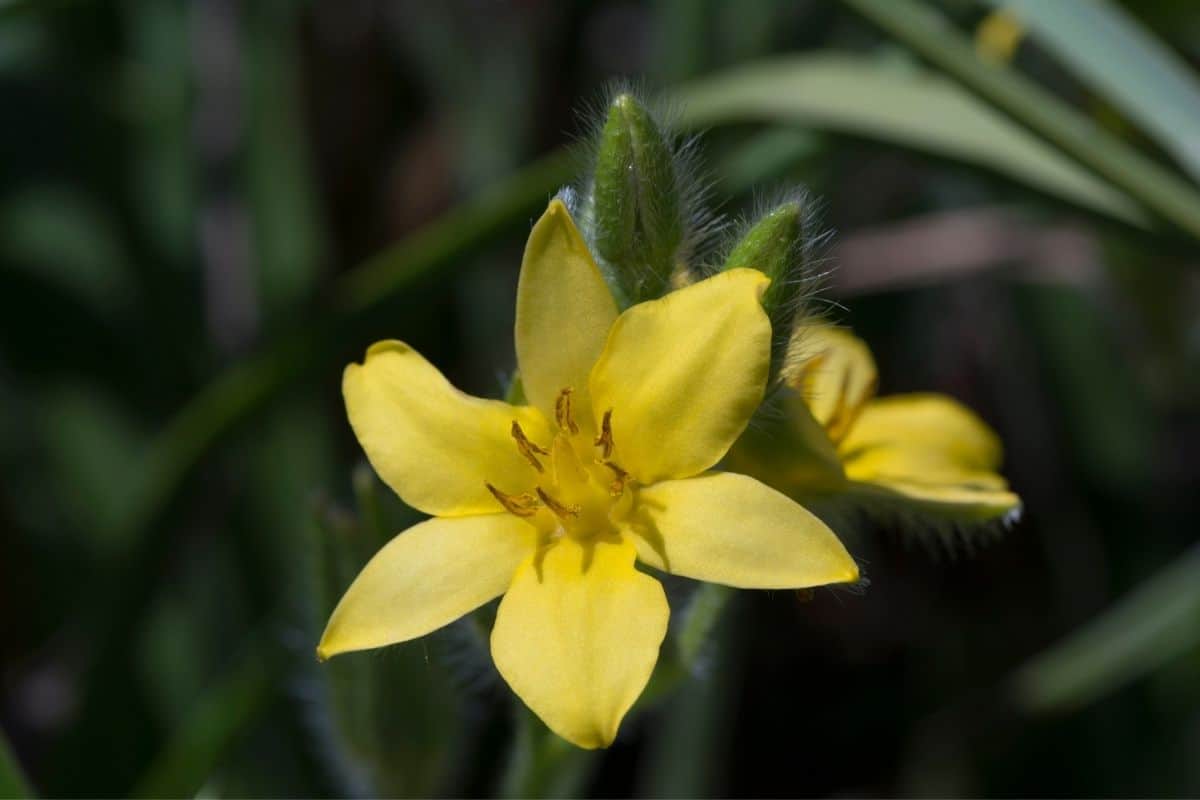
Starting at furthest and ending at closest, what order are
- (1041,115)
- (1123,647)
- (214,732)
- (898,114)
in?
(1123,647) < (898,114) < (214,732) < (1041,115)

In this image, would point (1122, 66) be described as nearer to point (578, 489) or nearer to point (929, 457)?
point (929, 457)

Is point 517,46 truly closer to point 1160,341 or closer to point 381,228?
point 381,228

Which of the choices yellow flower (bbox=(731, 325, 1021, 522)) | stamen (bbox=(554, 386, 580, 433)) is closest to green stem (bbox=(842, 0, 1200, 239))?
yellow flower (bbox=(731, 325, 1021, 522))

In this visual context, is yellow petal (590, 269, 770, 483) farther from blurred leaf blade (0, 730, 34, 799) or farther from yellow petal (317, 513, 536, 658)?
blurred leaf blade (0, 730, 34, 799)

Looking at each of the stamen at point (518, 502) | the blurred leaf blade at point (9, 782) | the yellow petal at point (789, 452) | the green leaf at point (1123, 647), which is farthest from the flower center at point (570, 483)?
the green leaf at point (1123, 647)

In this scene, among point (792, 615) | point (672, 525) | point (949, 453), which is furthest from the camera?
point (792, 615)

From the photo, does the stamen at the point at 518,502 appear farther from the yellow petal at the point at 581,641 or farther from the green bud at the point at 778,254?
the green bud at the point at 778,254

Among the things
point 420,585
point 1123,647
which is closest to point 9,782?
point 420,585

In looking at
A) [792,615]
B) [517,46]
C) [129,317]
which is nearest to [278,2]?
[517,46]
